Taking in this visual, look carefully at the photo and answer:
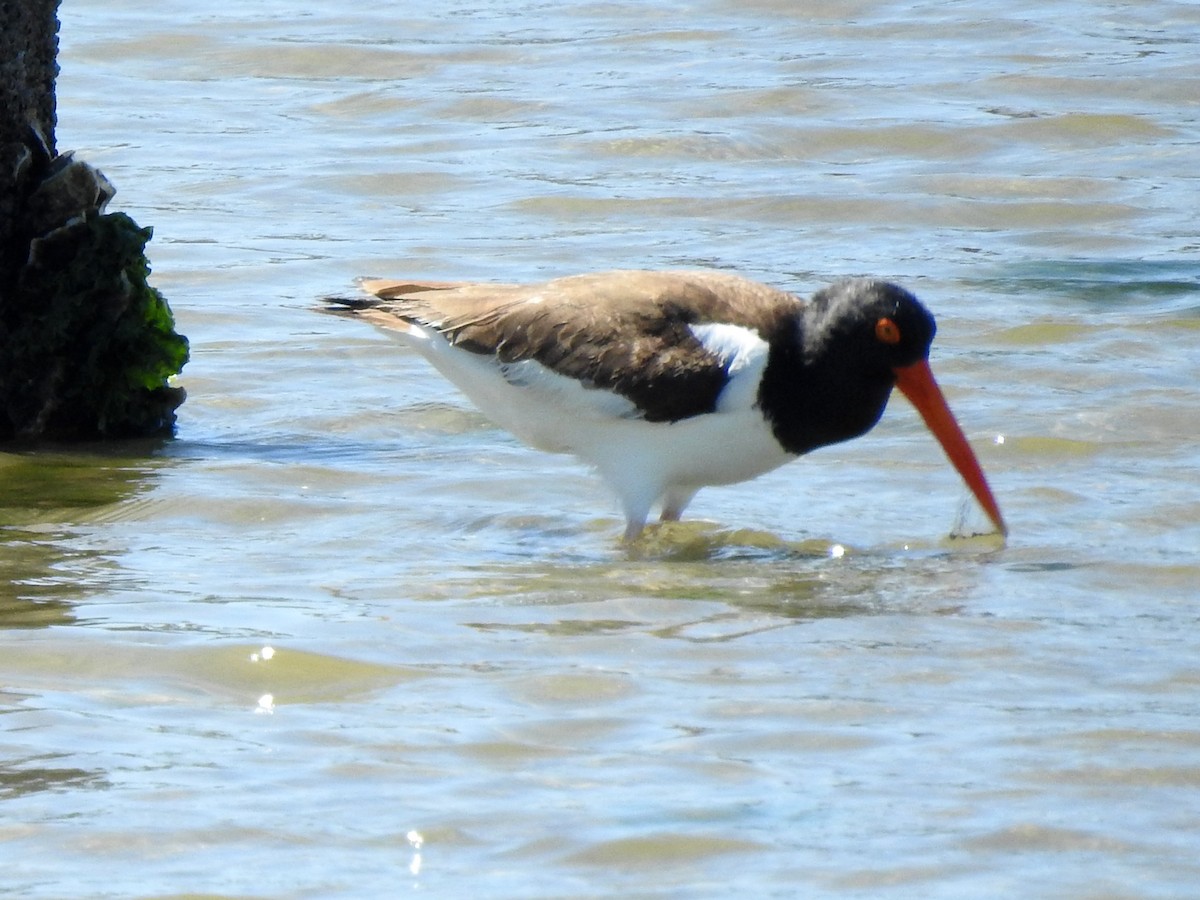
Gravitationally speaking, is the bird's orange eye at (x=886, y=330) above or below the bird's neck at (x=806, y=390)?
above

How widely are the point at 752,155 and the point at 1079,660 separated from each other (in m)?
7.60

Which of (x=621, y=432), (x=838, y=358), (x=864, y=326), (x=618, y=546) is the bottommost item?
(x=618, y=546)

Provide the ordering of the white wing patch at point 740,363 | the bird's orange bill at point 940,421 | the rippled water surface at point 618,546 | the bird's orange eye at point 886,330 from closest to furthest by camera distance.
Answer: the rippled water surface at point 618,546 → the white wing patch at point 740,363 → the bird's orange eye at point 886,330 → the bird's orange bill at point 940,421

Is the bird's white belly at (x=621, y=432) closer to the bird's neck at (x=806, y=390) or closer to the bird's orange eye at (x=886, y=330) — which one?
the bird's neck at (x=806, y=390)

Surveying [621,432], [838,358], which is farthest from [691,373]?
[838,358]

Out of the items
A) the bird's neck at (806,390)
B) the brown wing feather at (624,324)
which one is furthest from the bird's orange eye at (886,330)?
the brown wing feather at (624,324)

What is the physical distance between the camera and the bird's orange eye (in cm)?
681

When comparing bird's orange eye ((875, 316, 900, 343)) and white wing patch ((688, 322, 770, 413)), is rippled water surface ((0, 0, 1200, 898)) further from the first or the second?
bird's orange eye ((875, 316, 900, 343))

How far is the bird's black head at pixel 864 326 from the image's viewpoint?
6.75 meters

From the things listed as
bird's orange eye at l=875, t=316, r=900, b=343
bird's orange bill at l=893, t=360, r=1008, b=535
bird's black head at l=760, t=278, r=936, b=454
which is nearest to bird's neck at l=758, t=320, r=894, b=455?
bird's black head at l=760, t=278, r=936, b=454

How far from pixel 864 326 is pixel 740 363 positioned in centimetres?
45

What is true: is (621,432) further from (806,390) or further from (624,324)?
(806,390)

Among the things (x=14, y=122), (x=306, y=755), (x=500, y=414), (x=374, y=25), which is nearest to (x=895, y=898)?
(x=306, y=755)

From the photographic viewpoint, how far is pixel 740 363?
21.9ft
